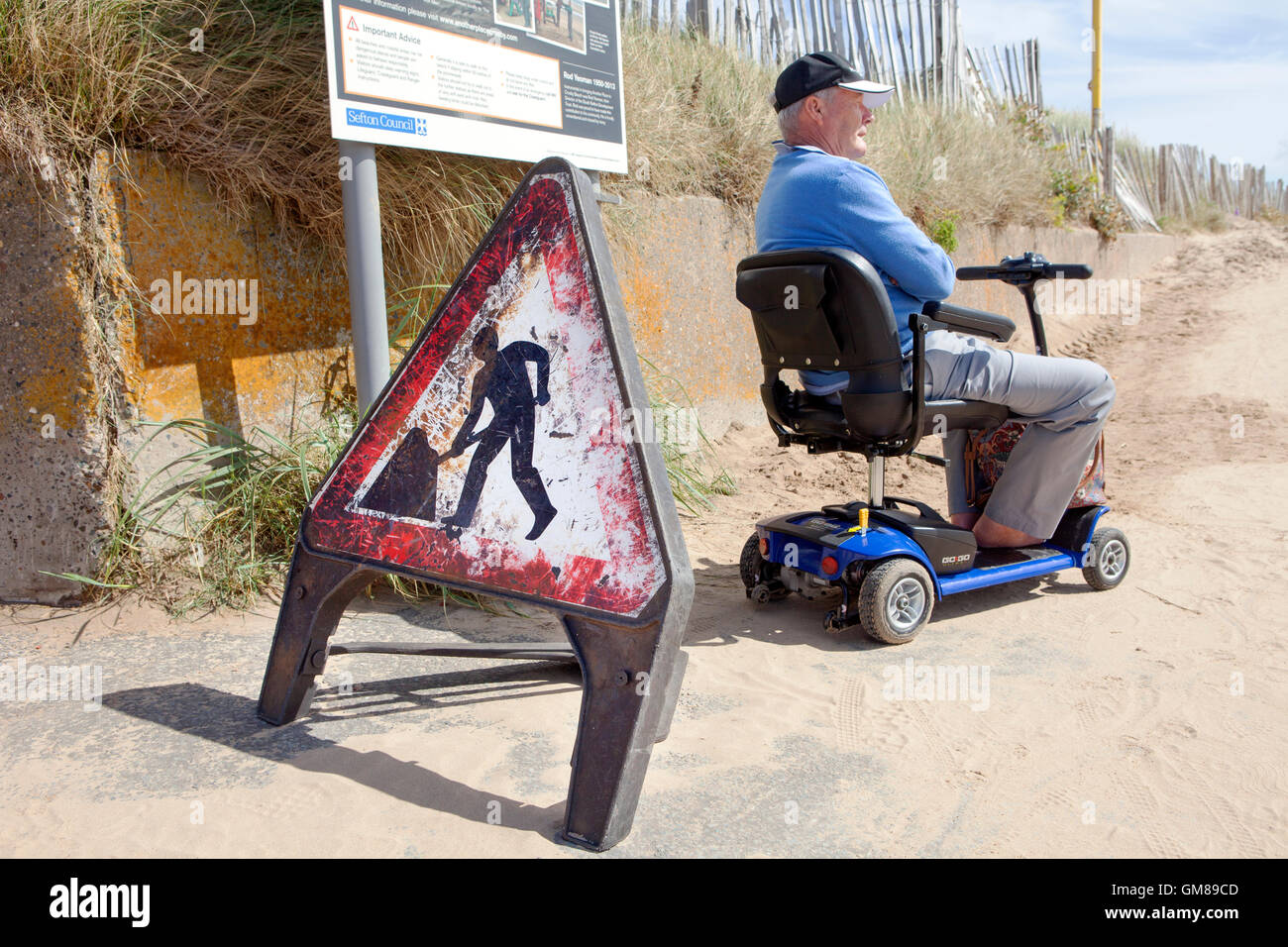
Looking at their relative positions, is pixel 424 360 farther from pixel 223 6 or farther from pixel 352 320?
pixel 223 6

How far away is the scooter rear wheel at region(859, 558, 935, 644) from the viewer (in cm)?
305

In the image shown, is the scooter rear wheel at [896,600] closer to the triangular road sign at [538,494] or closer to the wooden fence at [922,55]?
the triangular road sign at [538,494]

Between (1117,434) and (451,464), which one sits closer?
(451,464)

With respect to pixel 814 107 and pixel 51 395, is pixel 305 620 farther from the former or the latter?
pixel 814 107

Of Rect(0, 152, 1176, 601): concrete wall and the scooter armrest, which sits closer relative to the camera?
the scooter armrest

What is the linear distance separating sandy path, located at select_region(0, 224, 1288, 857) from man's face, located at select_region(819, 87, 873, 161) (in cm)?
162

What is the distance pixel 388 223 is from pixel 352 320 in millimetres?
656

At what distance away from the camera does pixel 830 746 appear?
2.39 metres

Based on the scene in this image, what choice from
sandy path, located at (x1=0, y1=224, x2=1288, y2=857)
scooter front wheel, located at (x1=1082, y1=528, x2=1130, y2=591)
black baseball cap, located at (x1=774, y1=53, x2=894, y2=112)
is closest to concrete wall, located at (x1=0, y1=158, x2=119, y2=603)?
sandy path, located at (x1=0, y1=224, x2=1288, y2=857)

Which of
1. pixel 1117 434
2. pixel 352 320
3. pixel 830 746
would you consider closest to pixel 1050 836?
pixel 830 746

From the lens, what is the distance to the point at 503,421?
2186 millimetres

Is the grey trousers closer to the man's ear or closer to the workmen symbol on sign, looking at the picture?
the man's ear

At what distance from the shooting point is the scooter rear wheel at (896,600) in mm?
3055

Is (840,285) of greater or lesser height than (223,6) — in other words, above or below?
below
